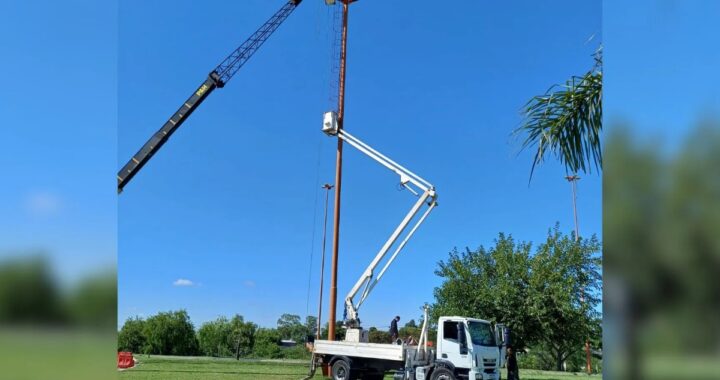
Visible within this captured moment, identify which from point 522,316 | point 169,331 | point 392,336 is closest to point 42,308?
point 392,336

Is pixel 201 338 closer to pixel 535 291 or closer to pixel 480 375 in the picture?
pixel 535 291

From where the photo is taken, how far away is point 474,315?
25.3m

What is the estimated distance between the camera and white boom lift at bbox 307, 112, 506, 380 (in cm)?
1479

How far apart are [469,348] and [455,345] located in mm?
379

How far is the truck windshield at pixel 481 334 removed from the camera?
1497cm

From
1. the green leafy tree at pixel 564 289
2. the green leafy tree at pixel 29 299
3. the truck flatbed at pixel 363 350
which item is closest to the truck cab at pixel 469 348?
the truck flatbed at pixel 363 350

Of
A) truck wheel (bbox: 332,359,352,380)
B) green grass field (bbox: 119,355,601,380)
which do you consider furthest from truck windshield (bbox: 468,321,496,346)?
green grass field (bbox: 119,355,601,380)

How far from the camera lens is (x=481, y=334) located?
15172 mm

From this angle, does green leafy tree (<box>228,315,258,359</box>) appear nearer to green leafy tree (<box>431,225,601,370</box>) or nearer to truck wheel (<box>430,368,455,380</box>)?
green leafy tree (<box>431,225,601,370</box>)

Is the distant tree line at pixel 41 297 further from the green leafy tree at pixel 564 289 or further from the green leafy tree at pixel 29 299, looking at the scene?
the green leafy tree at pixel 564 289

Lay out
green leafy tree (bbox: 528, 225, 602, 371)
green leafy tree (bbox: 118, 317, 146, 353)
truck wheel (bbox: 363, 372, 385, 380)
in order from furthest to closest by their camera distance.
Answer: green leafy tree (bbox: 118, 317, 146, 353)
green leafy tree (bbox: 528, 225, 602, 371)
truck wheel (bbox: 363, 372, 385, 380)

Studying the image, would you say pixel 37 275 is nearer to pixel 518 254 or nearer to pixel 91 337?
pixel 91 337

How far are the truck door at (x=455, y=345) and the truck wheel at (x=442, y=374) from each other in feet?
1.04

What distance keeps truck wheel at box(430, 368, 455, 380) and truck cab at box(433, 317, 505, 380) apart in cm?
6
